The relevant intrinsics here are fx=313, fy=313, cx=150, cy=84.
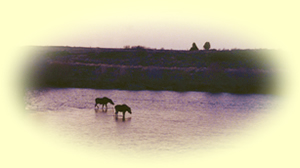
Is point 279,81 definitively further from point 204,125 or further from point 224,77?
point 204,125

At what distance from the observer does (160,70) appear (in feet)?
140

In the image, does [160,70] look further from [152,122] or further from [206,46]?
[152,122]

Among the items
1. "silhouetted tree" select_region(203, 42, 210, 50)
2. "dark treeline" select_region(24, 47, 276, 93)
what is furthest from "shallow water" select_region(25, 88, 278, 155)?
"silhouetted tree" select_region(203, 42, 210, 50)

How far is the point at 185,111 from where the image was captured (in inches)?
789

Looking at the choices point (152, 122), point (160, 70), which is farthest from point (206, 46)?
point (152, 122)

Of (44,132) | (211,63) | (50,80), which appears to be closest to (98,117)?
(44,132)

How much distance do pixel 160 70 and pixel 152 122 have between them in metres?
26.5

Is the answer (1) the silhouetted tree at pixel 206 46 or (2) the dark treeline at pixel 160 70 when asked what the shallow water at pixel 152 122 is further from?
(1) the silhouetted tree at pixel 206 46

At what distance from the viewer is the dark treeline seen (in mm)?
36000

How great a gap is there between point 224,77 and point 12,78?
85.5 feet

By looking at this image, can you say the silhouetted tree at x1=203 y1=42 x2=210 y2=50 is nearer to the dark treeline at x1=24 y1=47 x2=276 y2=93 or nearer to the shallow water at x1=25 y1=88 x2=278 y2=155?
the dark treeline at x1=24 y1=47 x2=276 y2=93

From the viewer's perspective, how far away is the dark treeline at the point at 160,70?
3600cm

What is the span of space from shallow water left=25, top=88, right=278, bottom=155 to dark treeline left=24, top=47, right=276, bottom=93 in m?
11.1

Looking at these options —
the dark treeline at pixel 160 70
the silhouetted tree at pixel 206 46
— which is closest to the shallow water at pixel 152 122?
the dark treeline at pixel 160 70
